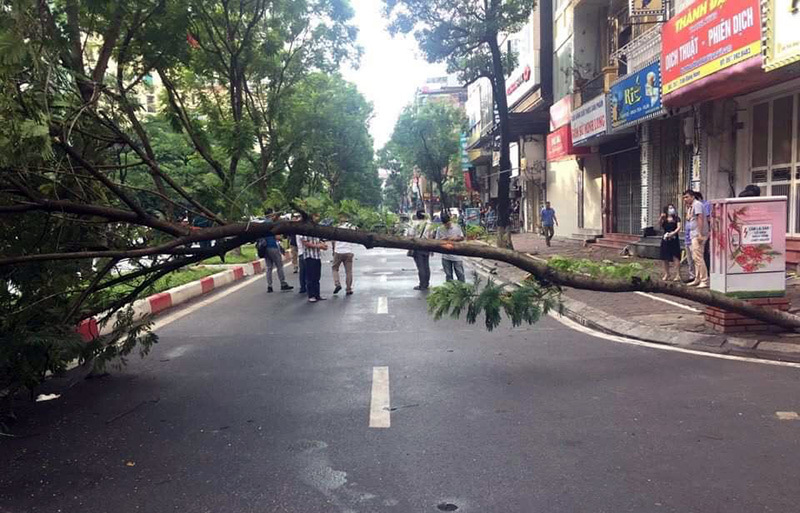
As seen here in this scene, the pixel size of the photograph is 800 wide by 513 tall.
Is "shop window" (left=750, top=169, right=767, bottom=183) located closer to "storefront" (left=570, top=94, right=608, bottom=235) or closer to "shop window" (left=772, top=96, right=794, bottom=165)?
"shop window" (left=772, top=96, right=794, bottom=165)

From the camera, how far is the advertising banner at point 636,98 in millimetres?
13555

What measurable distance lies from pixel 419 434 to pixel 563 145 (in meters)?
17.8

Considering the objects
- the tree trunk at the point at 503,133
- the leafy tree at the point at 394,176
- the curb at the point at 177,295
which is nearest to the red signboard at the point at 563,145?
the tree trunk at the point at 503,133

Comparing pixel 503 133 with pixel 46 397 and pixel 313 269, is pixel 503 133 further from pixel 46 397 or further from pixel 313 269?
pixel 46 397

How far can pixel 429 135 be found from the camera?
45594 mm

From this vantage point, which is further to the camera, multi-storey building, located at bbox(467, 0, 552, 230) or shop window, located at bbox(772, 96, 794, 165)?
multi-storey building, located at bbox(467, 0, 552, 230)

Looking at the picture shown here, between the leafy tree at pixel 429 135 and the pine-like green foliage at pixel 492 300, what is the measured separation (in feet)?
126

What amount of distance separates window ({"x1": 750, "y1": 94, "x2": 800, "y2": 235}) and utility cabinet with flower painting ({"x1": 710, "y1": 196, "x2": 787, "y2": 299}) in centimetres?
523

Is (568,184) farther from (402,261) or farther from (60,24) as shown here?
(60,24)

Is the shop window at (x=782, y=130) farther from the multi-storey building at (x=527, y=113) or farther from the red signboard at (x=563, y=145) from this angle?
the red signboard at (x=563, y=145)

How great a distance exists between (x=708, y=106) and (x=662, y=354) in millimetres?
8503

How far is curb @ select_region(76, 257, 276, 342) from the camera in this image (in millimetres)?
7164

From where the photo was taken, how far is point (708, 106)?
12891mm

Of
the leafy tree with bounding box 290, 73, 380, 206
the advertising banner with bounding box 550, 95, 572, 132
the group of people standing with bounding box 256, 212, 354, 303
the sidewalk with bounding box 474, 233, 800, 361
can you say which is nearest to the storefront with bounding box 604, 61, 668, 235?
the advertising banner with bounding box 550, 95, 572, 132
